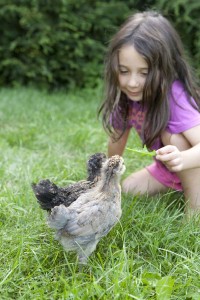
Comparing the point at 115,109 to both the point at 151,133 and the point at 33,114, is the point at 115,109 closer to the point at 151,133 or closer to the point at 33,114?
the point at 151,133

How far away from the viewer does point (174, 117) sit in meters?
2.63

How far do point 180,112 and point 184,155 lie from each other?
0.42 m

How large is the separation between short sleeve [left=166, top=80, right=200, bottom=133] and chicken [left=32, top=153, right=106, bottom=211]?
69 centimetres

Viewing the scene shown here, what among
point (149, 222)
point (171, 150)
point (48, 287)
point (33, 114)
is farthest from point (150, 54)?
point (33, 114)

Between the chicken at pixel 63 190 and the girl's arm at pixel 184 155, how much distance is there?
285 millimetres

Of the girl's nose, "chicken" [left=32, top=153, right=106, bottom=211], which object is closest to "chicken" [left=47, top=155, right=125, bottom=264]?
"chicken" [left=32, top=153, right=106, bottom=211]

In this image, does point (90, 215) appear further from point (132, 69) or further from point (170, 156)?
point (132, 69)

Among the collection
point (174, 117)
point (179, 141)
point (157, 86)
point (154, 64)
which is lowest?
point (179, 141)

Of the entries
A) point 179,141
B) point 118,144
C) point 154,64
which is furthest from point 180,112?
point 118,144

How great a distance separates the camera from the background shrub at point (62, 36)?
683cm

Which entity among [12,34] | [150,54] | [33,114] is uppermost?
[150,54]

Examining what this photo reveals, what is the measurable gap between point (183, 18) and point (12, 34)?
2.55 m

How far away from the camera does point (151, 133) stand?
263cm

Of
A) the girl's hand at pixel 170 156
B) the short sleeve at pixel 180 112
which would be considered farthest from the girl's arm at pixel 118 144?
the girl's hand at pixel 170 156
